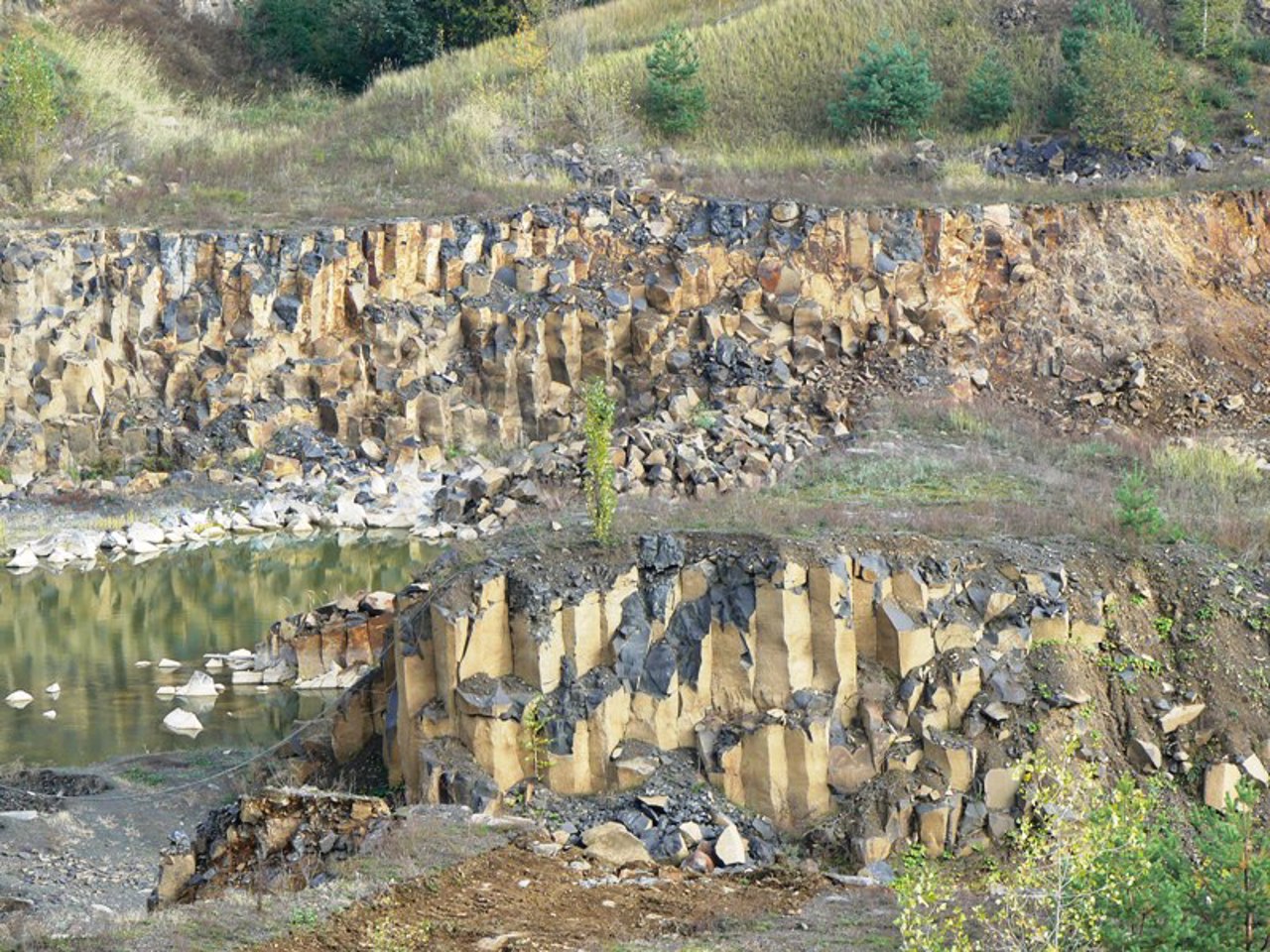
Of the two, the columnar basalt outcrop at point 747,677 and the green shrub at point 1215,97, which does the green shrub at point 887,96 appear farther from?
the columnar basalt outcrop at point 747,677

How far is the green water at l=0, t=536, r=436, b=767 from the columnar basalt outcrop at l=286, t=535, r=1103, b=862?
4720 mm

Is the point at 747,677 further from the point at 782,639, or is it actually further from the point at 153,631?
the point at 153,631

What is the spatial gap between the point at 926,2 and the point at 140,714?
3048cm

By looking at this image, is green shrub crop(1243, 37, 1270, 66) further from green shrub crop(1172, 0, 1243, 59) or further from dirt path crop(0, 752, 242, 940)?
dirt path crop(0, 752, 242, 940)

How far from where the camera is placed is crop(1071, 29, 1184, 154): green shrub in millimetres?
42625

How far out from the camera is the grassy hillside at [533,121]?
4112 cm

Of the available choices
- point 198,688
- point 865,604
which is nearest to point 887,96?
point 198,688

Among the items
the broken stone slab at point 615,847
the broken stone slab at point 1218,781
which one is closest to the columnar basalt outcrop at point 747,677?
the broken stone slab at point 615,847

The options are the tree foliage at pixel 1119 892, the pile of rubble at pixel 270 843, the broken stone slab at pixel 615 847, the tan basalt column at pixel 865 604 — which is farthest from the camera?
the tan basalt column at pixel 865 604

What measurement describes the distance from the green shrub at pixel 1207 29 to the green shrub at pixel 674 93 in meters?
11.1

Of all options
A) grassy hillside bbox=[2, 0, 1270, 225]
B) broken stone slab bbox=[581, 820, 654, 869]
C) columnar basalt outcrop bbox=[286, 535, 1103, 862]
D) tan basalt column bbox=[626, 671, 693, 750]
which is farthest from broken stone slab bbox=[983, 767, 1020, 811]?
grassy hillside bbox=[2, 0, 1270, 225]

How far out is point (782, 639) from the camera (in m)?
20.1

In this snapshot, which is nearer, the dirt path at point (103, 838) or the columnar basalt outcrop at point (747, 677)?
the dirt path at point (103, 838)

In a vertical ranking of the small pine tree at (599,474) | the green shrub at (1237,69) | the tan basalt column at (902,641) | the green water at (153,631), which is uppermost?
the green shrub at (1237,69)
